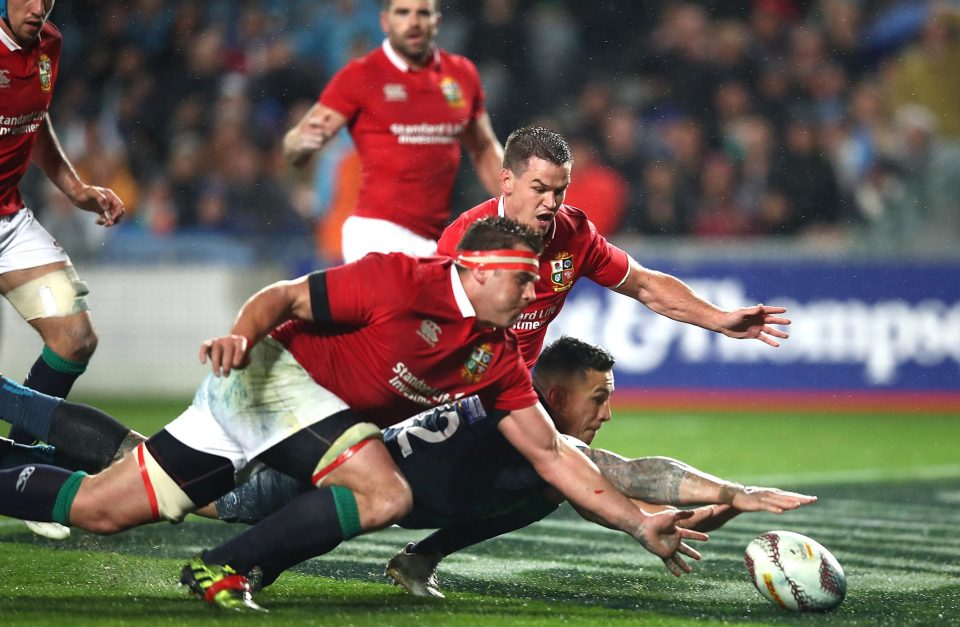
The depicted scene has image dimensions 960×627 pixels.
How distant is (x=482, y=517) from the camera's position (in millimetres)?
→ 5699

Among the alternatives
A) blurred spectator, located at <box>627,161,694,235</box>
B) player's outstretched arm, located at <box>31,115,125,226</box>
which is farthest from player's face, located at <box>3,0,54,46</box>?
blurred spectator, located at <box>627,161,694,235</box>

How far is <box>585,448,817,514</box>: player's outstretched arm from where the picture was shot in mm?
5117

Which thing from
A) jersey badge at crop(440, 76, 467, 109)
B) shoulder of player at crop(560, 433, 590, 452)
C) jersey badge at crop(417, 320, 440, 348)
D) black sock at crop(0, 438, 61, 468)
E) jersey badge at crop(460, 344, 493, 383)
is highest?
jersey badge at crop(440, 76, 467, 109)

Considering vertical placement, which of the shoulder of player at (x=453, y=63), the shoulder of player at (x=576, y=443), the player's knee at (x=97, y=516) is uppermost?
the shoulder of player at (x=453, y=63)

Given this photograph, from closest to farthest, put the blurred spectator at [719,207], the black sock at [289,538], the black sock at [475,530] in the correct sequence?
1. the black sock at [289,538]
2. the black sock at [475,530]
3. the blurred spectator at [719,207]

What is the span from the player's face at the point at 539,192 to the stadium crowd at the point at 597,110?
7541mm

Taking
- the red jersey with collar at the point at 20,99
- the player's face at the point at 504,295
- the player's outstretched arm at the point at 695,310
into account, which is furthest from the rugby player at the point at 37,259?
the player's outstretched arm at the point at 695,310

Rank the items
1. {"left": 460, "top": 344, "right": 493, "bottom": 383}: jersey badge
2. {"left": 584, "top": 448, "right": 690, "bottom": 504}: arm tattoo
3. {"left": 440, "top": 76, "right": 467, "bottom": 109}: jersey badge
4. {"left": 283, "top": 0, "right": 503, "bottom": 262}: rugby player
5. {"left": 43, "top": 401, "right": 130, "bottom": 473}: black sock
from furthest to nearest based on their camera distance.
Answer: {"left": 440, "top": 76, "right": 467, "bottom": 109}: jersey badge < {"left": 283, "top": 0, "right": 503, "bottom": 262}: rugby player < {"left": 43, "top": 401, "right": 130, "bottom": 473}: black sock < {"left": 584, "top": 448, "right": 690, "bottom": 504}: arm tattoo < {"left": 460, "top": 344, "right": 493, "bottom": 383}: jersey badge

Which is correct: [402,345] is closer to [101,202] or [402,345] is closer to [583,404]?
[583,404]

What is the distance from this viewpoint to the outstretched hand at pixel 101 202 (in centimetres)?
679

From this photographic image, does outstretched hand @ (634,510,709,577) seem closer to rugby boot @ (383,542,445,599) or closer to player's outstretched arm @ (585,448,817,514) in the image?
player's outstretched arm @ (585,448,817,514)

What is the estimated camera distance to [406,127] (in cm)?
787

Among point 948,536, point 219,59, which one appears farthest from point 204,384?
point 219,59

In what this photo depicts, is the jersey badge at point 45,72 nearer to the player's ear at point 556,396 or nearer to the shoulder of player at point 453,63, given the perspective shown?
the shoulder of player at point 453,63
